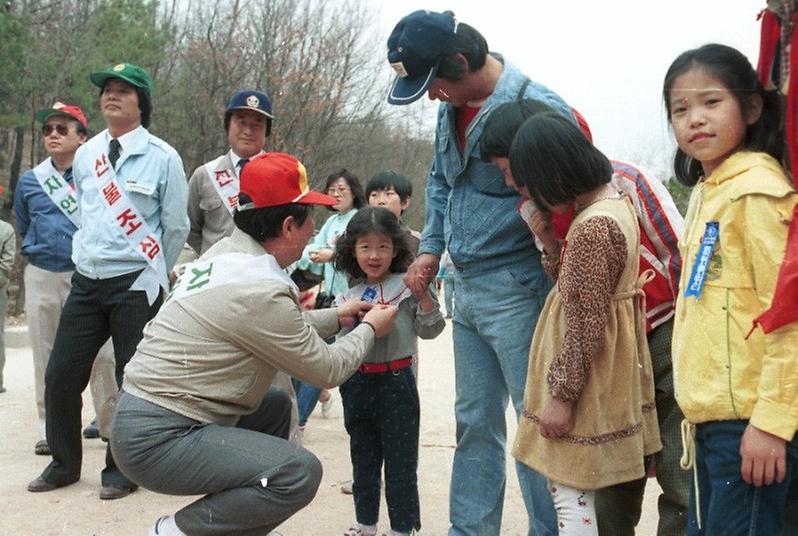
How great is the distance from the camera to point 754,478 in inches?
80.4

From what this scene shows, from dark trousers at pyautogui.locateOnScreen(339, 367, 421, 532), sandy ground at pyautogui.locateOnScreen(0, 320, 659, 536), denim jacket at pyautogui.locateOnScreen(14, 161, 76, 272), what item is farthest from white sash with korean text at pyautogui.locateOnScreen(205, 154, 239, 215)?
dark trousers at pyautogui.locateOnScreen(339, 367, 421, 532)

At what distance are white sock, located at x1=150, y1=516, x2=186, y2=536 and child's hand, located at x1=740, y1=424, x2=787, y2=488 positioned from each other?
6.19 ft

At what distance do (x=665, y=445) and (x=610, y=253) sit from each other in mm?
738

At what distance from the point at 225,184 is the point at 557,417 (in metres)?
2.96

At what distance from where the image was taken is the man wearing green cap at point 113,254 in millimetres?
4527

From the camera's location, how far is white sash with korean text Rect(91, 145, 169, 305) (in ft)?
14.9

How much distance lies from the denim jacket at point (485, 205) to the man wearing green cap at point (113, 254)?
1.82 m

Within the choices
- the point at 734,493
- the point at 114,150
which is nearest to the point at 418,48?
the point at 734,493

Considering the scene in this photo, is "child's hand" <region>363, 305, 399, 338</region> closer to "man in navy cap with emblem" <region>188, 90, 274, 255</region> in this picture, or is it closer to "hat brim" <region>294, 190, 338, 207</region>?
"hat brim" <region>294, 190, 338, 207</region>

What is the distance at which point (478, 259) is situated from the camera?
331 centimetres

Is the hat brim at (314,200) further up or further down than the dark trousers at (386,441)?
further up

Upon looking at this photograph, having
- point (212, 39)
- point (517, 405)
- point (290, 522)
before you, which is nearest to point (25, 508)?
point (290, 522)

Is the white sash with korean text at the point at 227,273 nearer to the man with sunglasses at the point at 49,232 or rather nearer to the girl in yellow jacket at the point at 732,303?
the girl in yellow jacket at the point at 732,303

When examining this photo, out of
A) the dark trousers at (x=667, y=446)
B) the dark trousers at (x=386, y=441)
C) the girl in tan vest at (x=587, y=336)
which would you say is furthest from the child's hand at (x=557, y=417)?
the dark trousers at (x=386, y=441)
